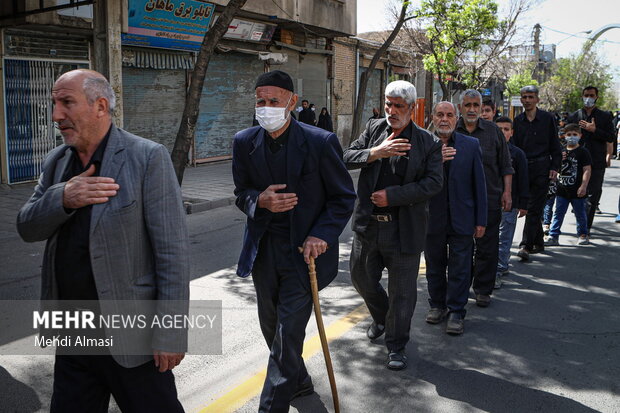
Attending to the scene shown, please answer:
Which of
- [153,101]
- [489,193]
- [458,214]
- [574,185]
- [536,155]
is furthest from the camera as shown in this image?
[153,101]

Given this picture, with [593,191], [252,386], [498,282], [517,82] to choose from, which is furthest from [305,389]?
[517,82]

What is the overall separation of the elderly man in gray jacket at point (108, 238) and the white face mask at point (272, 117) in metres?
1.03

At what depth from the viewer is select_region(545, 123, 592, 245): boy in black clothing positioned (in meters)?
8.90

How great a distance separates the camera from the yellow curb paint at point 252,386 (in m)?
3.87

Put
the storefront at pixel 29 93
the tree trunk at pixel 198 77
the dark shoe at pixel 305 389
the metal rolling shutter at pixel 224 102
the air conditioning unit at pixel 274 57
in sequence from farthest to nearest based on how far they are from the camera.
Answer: the air conditioning unit at pixel 274 57
the metal rolling shutter at pixel 224 102
the storefront at pixel 29 93
the tree trunk at pixel 198 77
the dark shoe at pixel 305 389

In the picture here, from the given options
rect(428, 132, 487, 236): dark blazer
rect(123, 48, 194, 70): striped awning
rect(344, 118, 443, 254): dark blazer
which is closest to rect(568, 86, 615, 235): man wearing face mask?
rect(428, 132, 487, 236): dark blazer

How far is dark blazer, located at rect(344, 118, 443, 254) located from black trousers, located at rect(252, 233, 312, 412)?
111 centimetres

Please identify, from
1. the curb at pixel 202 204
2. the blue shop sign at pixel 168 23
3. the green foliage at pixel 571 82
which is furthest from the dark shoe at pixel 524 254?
the green foliage at pixel 571 82

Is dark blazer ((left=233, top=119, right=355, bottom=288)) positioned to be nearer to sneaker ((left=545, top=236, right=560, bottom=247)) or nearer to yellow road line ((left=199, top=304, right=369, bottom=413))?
yellow road line ((left=199, top=304, right=369, bottom=413))

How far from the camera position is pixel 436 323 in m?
5.50

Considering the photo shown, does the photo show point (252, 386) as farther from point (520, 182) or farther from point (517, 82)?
point (517, 82)

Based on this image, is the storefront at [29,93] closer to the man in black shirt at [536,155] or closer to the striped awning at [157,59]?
the striped awning at [157,59]

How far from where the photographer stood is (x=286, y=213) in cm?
359

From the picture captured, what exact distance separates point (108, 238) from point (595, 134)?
9.07 meters
